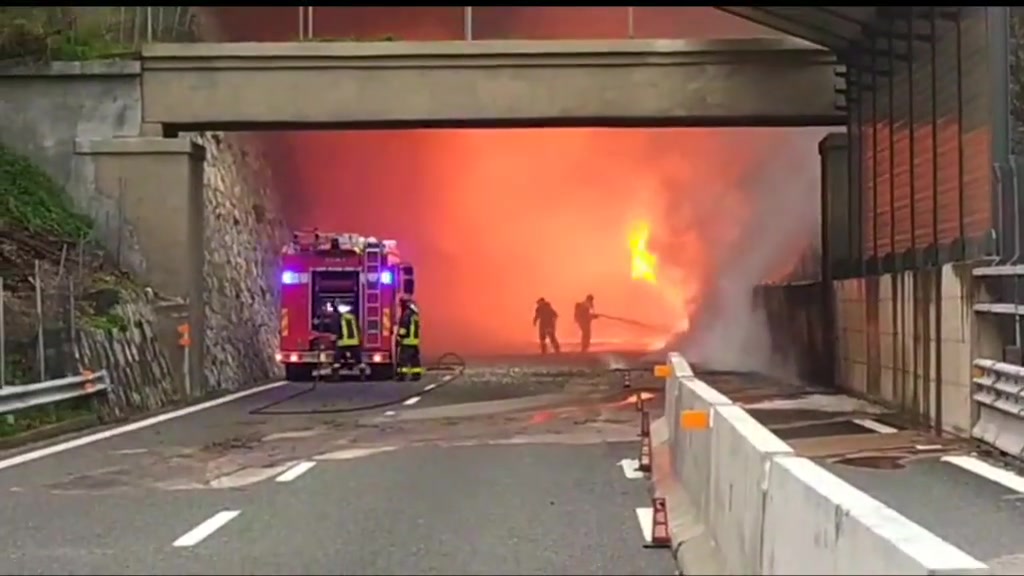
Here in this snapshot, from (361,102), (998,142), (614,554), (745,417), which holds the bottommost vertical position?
(614,554)

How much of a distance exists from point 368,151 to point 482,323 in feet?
36.9

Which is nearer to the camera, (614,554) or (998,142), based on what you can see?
(614,554)

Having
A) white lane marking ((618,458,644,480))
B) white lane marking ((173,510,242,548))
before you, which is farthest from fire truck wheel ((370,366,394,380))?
white lane marking ((173,510,242,548))

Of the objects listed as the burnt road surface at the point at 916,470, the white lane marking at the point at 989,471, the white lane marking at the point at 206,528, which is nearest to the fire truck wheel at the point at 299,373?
the burnt road surface at the point at 916,470

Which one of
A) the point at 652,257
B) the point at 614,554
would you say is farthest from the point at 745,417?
the point at 652,257

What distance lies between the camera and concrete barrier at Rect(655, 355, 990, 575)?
459 centimetres

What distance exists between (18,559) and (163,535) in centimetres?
108

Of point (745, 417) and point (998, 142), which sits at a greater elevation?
point (998, 142)

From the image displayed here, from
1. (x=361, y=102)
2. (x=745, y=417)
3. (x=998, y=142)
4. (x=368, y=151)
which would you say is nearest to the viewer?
(x=745, y=417)

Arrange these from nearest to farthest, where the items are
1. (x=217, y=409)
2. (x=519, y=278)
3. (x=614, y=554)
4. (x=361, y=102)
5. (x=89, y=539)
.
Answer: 1. (x=614, y=554)
2. (x=89, y=539)
3. (x=217, y=409)
4. (x=361, y=102)
5. (x=519, y=278)

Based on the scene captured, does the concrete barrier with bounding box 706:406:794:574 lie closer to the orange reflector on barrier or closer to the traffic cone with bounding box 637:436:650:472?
the orange reflector on barrier

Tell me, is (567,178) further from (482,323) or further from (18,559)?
(18,559)

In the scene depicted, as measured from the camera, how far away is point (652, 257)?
180ft

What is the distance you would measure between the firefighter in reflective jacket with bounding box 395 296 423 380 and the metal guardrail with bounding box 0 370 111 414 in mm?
8914
